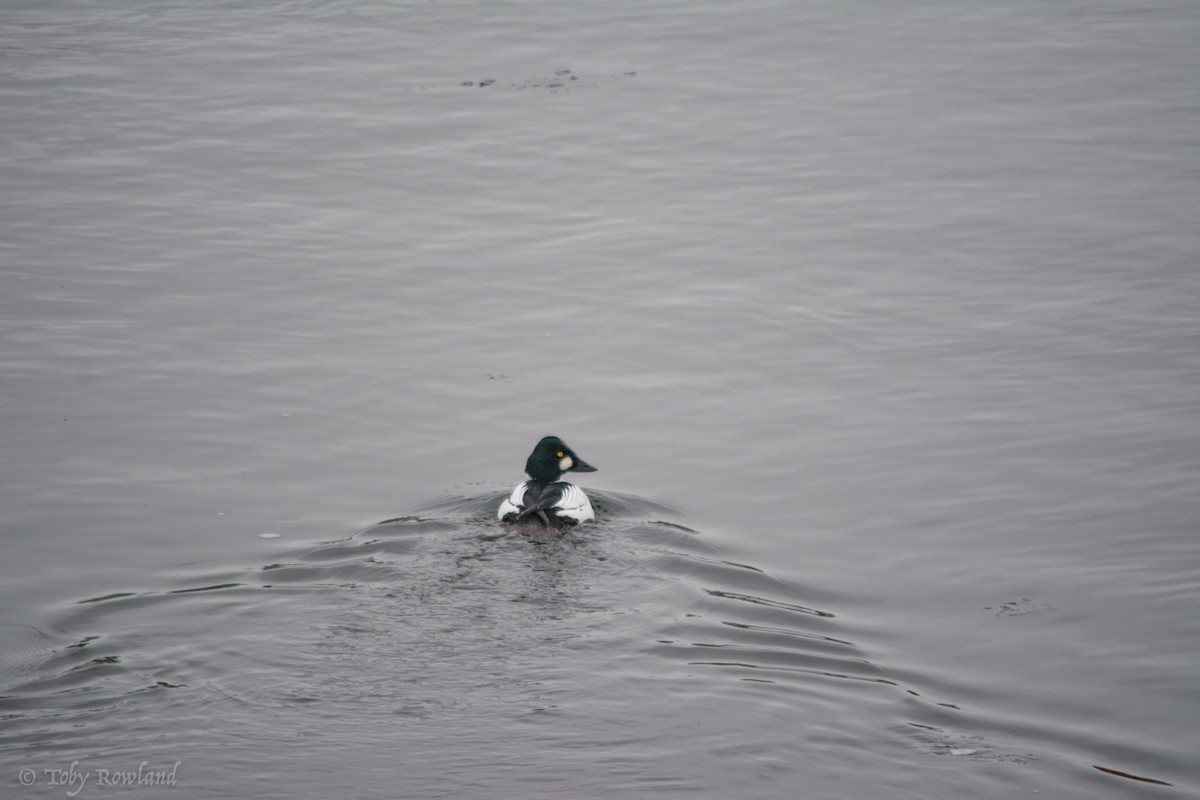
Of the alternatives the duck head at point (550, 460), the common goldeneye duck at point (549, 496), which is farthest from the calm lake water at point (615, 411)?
the duck head at point (550, 460)

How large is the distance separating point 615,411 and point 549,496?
2050mm

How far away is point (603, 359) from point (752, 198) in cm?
477

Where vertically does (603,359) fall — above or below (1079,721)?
above

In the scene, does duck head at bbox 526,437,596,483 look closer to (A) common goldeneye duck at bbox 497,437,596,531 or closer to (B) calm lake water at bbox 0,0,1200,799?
(A) common goldeneye duck at bbox 497,437,596,531

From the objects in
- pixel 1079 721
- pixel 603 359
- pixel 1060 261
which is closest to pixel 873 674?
pixel 1079 721

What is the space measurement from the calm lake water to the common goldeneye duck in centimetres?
22

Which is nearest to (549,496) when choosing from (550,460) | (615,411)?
(550,460)

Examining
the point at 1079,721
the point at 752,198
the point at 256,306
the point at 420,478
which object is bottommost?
the point at 1079,721

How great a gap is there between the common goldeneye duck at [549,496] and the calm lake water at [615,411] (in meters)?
0.22

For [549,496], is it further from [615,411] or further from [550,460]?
[615,411]

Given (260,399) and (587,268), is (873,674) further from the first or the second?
(587,268)

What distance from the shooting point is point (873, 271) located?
14305mm

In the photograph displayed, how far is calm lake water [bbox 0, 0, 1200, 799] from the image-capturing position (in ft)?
22.7

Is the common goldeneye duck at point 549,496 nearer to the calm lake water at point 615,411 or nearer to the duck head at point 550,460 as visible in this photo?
the duck head at point 550,460
